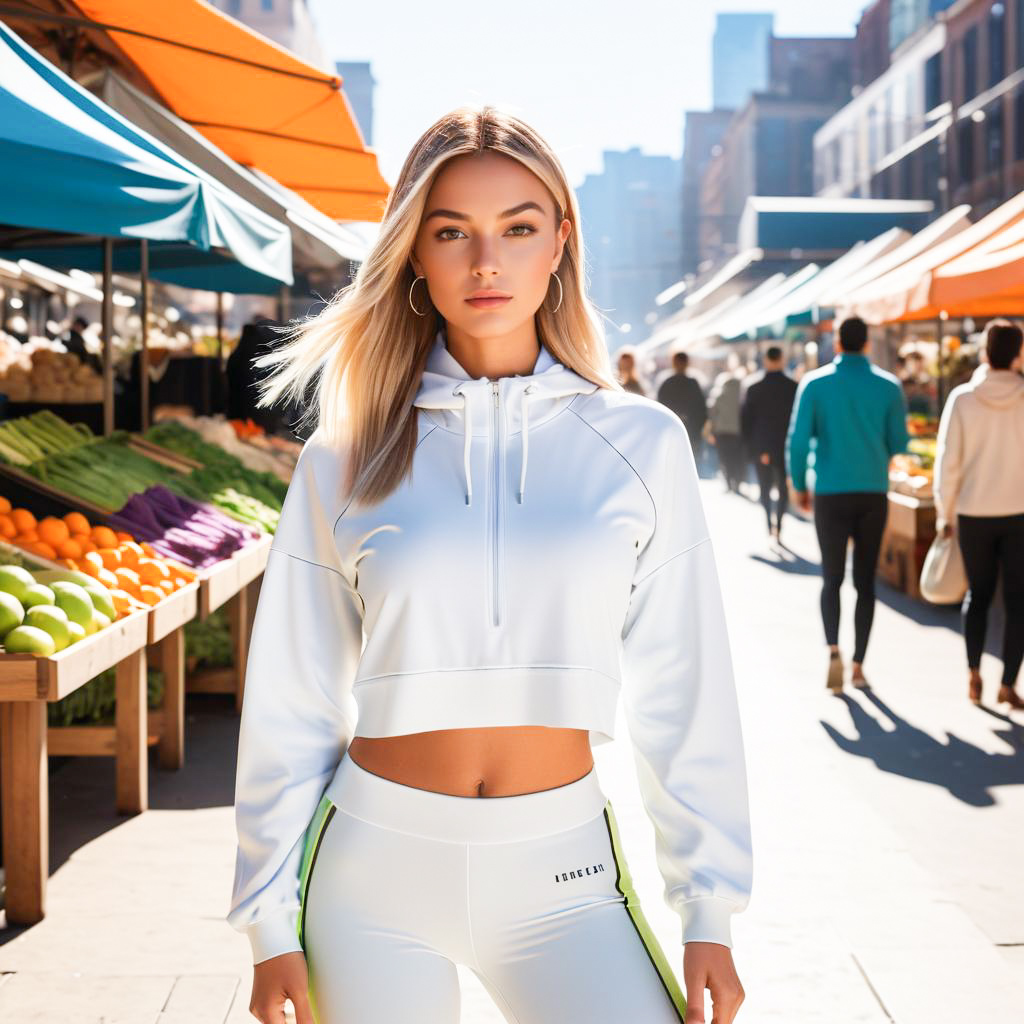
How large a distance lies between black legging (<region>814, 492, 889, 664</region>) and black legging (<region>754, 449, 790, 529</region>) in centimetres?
677

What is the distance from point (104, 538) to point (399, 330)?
12.8ft

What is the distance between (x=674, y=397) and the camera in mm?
16719

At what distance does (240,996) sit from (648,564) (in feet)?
7.31

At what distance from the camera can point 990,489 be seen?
24.6 ft

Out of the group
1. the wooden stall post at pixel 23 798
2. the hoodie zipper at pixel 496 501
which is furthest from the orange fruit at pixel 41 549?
the hoodie zipper at pixel 496 501

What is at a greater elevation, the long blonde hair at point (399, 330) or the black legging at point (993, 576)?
the long blonde hair at point (399, 330)

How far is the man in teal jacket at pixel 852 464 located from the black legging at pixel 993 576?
0.54m

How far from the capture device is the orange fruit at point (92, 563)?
17.9 feet

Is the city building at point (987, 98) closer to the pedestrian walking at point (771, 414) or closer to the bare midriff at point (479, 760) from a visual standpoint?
the pedestrian walking at point (771, 414)

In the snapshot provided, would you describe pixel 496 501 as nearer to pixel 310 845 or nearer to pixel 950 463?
pixel 310 845

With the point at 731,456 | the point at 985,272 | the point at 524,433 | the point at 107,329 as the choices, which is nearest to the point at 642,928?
the point at 524,433

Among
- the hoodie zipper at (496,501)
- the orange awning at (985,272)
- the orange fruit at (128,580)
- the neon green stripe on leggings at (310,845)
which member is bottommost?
the neon green stripe on leggings at (310,845)

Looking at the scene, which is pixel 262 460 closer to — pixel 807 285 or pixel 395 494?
pixel 395 494

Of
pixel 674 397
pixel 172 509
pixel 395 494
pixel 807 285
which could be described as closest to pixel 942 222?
pixel 674 397
